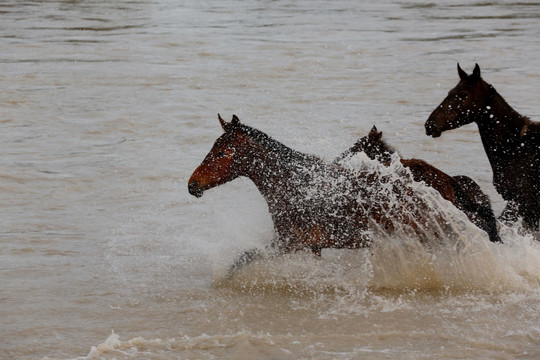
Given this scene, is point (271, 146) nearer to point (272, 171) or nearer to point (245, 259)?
point (272, 171)

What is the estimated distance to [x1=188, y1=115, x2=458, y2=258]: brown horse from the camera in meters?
7.00

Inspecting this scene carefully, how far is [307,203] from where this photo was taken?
7.06 meters

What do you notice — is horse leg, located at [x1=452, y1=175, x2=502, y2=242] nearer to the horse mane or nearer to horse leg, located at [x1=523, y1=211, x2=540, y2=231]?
horse leg, located at [x1=523, y1=211, x2=540, y2=231]

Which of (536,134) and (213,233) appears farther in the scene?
(213,233)

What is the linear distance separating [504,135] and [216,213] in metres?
2.92

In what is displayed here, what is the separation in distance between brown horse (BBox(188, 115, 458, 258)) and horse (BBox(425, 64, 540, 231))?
788 millimetres

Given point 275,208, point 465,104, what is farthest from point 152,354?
point 465,104

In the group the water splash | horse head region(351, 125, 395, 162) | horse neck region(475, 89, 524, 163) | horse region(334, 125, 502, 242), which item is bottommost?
the water splash

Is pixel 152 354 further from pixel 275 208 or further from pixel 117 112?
pixel 117 112

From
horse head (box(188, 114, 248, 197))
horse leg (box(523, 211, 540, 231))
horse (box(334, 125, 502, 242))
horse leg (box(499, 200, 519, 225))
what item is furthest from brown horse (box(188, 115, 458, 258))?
horse leg (box(523, 211, 540, 231))

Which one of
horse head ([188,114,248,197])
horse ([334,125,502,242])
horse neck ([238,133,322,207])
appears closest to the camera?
horse head ([188,114,248,197])

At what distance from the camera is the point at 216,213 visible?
950cm

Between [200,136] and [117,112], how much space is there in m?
2.35

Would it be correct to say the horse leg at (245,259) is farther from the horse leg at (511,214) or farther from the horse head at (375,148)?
the horse leg at (511,214)
